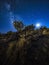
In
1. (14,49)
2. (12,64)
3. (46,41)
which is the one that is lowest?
(12,64)

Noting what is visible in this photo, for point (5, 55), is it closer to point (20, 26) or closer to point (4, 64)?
point (4, 64)

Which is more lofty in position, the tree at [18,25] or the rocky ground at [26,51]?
the tree at [18,25]

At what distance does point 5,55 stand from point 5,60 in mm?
1070

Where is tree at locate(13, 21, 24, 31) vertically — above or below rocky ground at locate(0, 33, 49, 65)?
above

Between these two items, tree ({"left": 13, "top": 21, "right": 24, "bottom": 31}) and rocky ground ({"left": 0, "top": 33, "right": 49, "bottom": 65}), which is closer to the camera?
rocky ground ({"left": 0, "top": 33, "right": 49, "bottom": 65})

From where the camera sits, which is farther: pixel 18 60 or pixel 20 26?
pixel 20 26

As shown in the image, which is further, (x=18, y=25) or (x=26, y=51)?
(x=18, y=25)

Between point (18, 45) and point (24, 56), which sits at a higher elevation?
point (18, 45)

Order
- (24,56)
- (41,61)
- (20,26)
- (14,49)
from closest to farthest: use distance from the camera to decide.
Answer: (41,61) < (24,56) < (14,49) < (20,26)

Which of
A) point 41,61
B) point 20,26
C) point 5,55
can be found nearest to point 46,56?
point 41,61

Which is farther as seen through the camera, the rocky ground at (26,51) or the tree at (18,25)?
the tree at (18,25)

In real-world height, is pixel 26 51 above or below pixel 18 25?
below

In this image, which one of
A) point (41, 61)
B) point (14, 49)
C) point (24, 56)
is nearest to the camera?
point (41, 61)

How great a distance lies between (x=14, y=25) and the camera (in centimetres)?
3803
